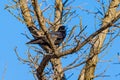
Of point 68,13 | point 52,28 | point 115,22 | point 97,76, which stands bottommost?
point 115,22

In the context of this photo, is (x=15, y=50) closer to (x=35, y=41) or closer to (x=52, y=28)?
(x=35, y=41)

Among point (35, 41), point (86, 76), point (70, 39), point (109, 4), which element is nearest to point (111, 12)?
point (109, 4)

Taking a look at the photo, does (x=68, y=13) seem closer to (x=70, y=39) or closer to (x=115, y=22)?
(x=70, y=39)

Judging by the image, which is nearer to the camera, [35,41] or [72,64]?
[72,64]

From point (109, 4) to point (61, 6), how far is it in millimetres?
1138

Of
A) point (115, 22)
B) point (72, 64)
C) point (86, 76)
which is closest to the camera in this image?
point (115, 22)

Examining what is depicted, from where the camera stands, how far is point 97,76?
7797 millimetres

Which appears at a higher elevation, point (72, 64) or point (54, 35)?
point (54, 35)

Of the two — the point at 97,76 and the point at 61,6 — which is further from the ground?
the point at 61,6

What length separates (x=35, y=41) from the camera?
627 cm

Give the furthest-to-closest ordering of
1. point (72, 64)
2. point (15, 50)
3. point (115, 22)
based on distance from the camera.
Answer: point (15, 50) → point (72, 64) → point (115, 22)

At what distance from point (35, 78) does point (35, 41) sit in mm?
590

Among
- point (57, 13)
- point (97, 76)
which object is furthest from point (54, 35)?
point (57, 13)

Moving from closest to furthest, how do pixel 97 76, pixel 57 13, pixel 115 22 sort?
pixel 115 22
pixel 97 76
pixel 57 13
